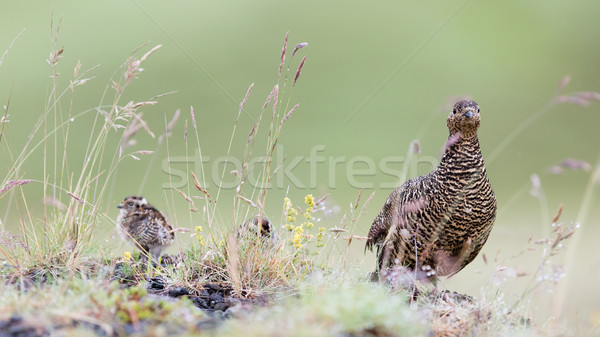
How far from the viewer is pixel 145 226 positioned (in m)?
6.44

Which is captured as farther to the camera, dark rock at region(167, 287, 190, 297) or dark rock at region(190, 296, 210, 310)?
dark rock at region(167, 287, 190, 297)

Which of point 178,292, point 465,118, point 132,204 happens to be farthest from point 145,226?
point 465,118

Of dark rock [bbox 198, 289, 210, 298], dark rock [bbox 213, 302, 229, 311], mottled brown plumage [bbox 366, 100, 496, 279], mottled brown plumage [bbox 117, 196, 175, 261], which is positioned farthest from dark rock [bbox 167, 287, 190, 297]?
mottled brown plumage [bbox 366, 100, 496, 279]

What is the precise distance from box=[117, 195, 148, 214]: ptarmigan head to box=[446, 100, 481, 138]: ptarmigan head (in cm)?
338

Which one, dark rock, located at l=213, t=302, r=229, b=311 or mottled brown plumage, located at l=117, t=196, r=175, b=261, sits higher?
mottled brown plumage, located at l=117, t=196, r=175, b=261

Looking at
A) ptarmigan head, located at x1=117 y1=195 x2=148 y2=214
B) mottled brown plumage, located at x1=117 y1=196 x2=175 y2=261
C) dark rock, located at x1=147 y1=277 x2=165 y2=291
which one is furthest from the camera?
ptarmigan head, located at x1=117 y1=195 x2=148 y2=214

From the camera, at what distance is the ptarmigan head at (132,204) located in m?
6.70

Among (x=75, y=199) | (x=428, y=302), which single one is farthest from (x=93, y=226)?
(x=428, y=302)

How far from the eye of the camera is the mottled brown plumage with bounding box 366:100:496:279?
203 inches

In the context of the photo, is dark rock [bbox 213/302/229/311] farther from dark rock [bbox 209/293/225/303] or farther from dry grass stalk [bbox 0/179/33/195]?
dry grass stalk [bbox 0/179/33/195]

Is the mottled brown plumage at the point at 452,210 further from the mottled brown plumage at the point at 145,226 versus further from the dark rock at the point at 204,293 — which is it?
the mottled brown plumage at the point at 145,226

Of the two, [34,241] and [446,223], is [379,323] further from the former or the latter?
[34,241]

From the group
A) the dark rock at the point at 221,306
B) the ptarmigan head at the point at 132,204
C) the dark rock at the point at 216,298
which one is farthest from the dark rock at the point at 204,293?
the ptarmigan head at the point at 132,204

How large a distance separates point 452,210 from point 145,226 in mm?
3166
